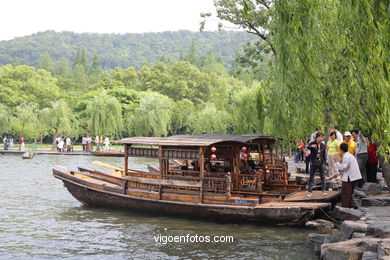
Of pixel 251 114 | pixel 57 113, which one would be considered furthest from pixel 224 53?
pixel 251 114

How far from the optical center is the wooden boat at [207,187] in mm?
13688

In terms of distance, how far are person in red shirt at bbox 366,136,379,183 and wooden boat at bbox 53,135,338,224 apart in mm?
2141

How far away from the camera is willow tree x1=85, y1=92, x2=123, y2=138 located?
4956 cm

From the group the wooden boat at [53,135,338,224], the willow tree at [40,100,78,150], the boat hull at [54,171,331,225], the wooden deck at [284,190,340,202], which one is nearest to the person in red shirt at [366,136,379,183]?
the wooden deck at [284,190,340,202]

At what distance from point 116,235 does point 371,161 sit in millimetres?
7392

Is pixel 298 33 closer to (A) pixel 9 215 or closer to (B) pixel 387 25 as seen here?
(B) pixel 387 25

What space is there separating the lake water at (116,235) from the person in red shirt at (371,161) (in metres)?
3.21

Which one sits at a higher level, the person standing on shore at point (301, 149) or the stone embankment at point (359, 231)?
the person standing on shore at point (301, 149)

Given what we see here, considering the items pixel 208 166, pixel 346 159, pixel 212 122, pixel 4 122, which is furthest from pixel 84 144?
pixel 346 159

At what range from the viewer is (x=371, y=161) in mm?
14844

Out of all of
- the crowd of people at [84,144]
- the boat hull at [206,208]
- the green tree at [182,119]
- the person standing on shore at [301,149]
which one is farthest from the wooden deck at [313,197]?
the green tree at [182,119]

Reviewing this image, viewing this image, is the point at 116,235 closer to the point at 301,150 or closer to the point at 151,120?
the point at 301,150

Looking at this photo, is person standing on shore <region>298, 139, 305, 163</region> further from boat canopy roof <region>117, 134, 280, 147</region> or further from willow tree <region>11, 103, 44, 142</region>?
willow tree <region>11, 103, 44, 142</region>

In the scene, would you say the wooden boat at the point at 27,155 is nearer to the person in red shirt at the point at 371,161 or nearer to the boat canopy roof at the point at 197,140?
the boat canopy roof at the point at 197,140
